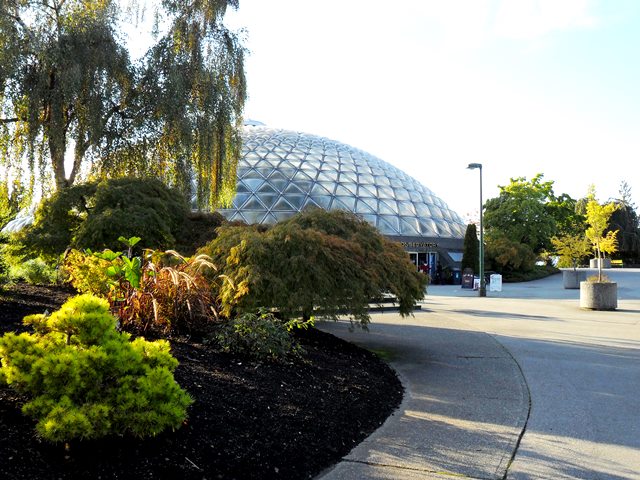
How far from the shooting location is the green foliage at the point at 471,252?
39.1 m

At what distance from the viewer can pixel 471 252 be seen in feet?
129

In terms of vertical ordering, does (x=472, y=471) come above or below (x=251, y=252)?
below

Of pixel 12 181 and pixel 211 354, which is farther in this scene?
pixel 12 181

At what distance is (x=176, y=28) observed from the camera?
16.1m

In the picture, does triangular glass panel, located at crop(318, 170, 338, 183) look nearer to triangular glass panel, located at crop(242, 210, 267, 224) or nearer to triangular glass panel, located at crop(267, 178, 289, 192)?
triangular glass panel, located at crop(267, 178, 289, 192)

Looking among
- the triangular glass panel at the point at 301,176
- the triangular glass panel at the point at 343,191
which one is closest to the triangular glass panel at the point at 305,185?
the triangular glass panel at the point at 301,176

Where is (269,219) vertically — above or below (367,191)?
below

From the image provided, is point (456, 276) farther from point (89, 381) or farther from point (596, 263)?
point (89, 381)

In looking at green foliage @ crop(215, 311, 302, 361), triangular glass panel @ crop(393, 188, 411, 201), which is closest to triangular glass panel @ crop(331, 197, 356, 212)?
triangular glass panel @ crop(393, 188, 411, 201)

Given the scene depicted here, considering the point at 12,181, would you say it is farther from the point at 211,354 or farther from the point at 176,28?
the point at 211,354

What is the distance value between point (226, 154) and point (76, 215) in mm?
5490

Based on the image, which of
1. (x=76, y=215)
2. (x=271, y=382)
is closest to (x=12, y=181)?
(x=76, y=215)

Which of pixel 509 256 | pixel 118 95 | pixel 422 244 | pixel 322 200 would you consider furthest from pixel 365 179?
pixel 118 95

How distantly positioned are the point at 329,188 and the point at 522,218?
19397 millimetres
